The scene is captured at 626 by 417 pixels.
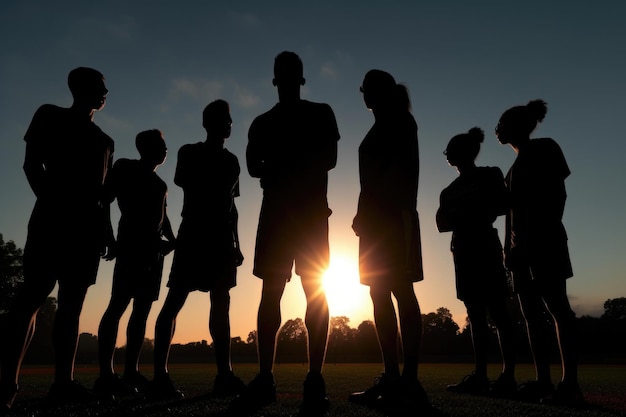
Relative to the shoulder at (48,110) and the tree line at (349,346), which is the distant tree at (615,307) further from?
the shoulder at (48,110)

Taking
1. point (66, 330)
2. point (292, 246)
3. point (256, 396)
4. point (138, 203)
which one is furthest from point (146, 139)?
point (256, 396)

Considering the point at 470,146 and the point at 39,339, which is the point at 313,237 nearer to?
the point at 470,146

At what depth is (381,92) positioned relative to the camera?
Result: 4043mm

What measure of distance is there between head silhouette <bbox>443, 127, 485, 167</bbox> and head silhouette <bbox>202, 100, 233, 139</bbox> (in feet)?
9.07

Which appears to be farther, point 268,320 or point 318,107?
point 318,107

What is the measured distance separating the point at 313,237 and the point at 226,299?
1.50 meters

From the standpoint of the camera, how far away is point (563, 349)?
406cm

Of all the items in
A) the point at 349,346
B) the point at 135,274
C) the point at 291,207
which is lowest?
the point at 349,346

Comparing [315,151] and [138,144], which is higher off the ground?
[138,144]

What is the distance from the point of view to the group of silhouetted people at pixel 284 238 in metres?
3.54

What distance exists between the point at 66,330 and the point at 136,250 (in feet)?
4.33

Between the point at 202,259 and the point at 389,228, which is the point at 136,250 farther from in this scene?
the point at 389,228

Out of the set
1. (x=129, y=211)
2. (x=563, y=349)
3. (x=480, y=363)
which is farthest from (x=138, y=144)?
(x=563, y=349)

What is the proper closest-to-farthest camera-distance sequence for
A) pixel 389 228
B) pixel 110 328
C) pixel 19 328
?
pixel 19 328 → pixel 389 228 → pixel 110 328
